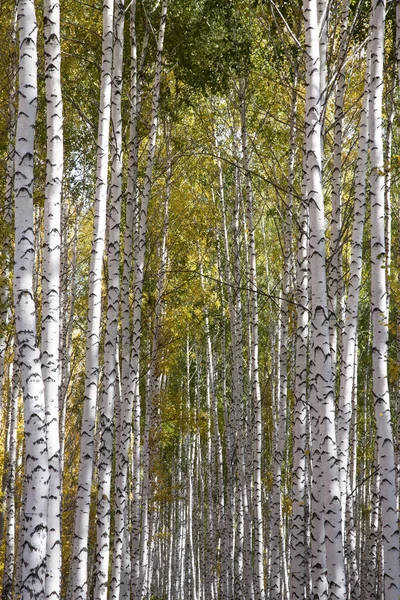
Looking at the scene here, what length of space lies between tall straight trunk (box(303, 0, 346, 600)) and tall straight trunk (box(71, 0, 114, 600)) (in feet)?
6.60

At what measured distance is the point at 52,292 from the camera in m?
4.96

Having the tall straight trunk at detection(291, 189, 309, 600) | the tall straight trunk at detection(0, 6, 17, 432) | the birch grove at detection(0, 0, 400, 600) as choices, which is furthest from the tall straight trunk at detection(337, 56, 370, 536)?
the tall straight trunk at detection(0, 6, 17, 432)

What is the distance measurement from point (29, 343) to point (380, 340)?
289 centimetres

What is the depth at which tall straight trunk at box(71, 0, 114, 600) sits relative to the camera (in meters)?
6.05

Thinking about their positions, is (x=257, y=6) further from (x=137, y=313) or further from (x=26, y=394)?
(x=26, y=394)

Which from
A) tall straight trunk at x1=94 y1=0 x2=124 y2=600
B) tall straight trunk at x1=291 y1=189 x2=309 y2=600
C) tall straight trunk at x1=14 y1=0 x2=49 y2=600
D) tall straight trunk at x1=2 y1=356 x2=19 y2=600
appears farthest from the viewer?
tall straight trunk at x1=2 y1=356 x2=19 y2=600

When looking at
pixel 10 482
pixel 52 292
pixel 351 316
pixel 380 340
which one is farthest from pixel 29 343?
pixel 10 482

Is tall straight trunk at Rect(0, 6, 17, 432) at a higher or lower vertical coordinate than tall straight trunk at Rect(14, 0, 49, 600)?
higher

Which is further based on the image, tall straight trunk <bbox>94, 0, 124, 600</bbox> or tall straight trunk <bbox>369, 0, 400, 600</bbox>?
tall straight trunk <bbox>94, 0, 124, 600</bbox>

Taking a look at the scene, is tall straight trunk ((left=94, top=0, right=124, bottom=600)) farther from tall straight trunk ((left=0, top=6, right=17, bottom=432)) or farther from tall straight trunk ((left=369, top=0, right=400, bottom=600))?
tall straight trunk ((left=369, top=0, right=400, bottom=600))

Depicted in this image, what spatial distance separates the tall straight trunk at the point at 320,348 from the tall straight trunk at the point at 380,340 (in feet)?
1.69

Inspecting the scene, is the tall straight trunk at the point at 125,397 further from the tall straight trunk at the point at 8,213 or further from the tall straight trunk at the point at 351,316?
the tall straight trunk at the point at 351,316

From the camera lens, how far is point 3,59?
34.5 feet

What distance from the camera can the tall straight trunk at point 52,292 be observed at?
476 cm
